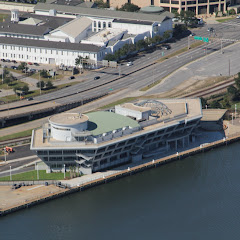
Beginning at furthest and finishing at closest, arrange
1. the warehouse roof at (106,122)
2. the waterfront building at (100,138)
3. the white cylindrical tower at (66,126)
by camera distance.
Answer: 1. the warehouse roof at (106,122)
2. the white cylindrical tower at (66,126)
3. the waterfront building at (100,138)

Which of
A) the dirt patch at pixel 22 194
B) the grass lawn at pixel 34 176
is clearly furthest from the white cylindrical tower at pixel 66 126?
the dirt patch at pixel 22 194

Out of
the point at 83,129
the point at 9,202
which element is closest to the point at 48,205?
the point at 9,202

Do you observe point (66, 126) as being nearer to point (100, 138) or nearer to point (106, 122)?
point (100, 138)

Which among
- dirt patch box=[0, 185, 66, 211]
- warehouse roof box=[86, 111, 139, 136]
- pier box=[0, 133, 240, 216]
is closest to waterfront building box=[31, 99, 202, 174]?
warehouse roof box=[86, 111, 139, 136]

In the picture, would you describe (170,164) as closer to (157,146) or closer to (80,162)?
(157,146)

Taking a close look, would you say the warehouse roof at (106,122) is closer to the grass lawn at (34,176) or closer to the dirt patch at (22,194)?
the grass lawn at (34,176)

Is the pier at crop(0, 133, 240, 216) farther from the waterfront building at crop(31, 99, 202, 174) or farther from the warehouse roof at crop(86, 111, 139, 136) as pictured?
the warehouse roof at crop(86, 111, 139, 136)
